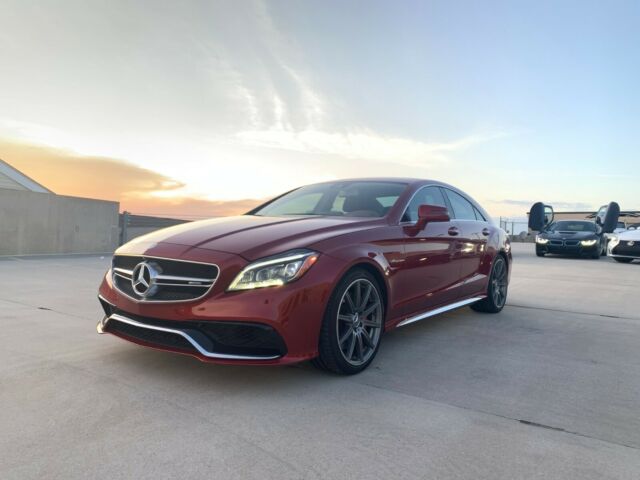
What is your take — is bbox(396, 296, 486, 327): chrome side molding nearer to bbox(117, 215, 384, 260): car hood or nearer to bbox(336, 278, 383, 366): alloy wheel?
bbox(336, 278, 383, 366): alloy wheel

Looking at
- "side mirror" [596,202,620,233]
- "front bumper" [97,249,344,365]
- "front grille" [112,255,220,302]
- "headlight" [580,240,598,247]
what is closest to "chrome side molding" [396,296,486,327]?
"front bumper" [97,249,344,365]

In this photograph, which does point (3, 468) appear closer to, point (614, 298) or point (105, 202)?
point (614, 298)

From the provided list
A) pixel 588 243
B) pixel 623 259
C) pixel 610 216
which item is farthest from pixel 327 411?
pixel 610 216

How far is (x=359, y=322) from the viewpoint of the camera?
125 inches

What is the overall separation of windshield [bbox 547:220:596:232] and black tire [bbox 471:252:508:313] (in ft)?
39.1

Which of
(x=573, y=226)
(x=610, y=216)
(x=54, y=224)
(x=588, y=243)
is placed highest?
(x=610, y=216)

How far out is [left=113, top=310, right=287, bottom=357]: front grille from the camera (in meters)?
2.66

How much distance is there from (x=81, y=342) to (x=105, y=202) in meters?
10.4

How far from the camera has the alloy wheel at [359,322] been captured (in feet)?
10.1

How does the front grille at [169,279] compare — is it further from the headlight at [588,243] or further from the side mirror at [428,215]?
the headlight at [588,243]

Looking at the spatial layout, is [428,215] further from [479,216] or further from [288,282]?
[479,216]

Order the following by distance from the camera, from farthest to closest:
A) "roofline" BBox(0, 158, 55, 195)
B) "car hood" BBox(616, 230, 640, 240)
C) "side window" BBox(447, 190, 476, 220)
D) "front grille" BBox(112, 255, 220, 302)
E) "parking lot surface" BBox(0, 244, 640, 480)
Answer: "roofline" BBox(0, 158, 55, 195) → "car hood" BBox(616, 230, 640, 240) → "side window" BBox(447, 190, 476, 220) → "front grille" BBox(112, 255, 220, 302) → "parking lot surface" BBox(0, 244, 640, 480)

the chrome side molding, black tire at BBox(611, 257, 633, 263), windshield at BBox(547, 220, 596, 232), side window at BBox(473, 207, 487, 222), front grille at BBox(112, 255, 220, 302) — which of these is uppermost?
windshield at BBox(547, 220, 596, 232)

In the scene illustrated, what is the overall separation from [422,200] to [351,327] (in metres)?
1.68
